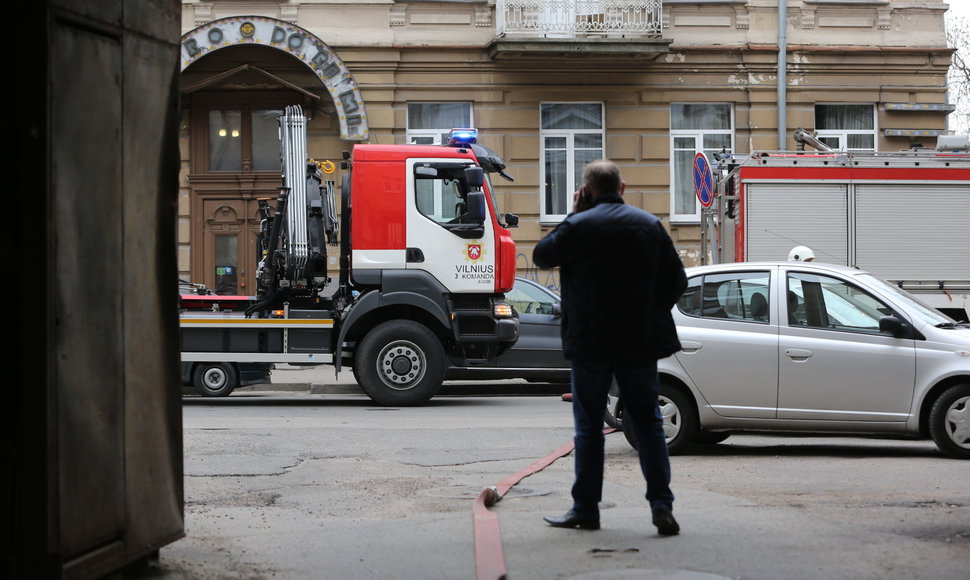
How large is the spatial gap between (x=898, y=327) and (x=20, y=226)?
7.12 metres

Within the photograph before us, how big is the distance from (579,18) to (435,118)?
3.12m

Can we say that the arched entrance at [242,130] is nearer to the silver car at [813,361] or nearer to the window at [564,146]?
the window at [564,146]

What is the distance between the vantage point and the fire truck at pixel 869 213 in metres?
16.4

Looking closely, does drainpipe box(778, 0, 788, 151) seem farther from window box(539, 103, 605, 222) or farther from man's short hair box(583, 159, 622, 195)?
man's short hair box(583, 159, 622, 195)

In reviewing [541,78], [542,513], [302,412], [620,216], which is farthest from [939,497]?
[541,78]

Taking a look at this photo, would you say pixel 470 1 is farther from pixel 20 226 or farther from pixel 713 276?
pixel 20 226

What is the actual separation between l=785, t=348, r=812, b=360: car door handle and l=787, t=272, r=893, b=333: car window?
0.74ft

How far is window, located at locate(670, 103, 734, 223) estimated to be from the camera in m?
23.5

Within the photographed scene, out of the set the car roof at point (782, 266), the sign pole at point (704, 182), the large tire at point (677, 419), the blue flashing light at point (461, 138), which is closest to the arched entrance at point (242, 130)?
the sign pole at point (704, 182)

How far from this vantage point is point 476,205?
14406 mm

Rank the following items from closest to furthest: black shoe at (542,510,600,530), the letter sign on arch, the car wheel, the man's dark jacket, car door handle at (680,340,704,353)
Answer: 1. the man's dark jacket
2. black shoe at (542,510,600,530)
3. the car wheel
4. car door handle at (680,340,704,353)
5. the letter sign on arch

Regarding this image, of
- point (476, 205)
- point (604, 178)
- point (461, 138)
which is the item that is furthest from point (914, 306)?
point (461, 138)

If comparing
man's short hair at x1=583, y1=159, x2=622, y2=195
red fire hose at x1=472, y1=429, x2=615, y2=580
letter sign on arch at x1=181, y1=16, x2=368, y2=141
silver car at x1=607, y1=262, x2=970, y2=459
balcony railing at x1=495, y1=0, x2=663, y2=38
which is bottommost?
red fire hose at x1=472, y1=429, x2=615, y2=580

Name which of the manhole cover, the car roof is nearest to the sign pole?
the car roof
